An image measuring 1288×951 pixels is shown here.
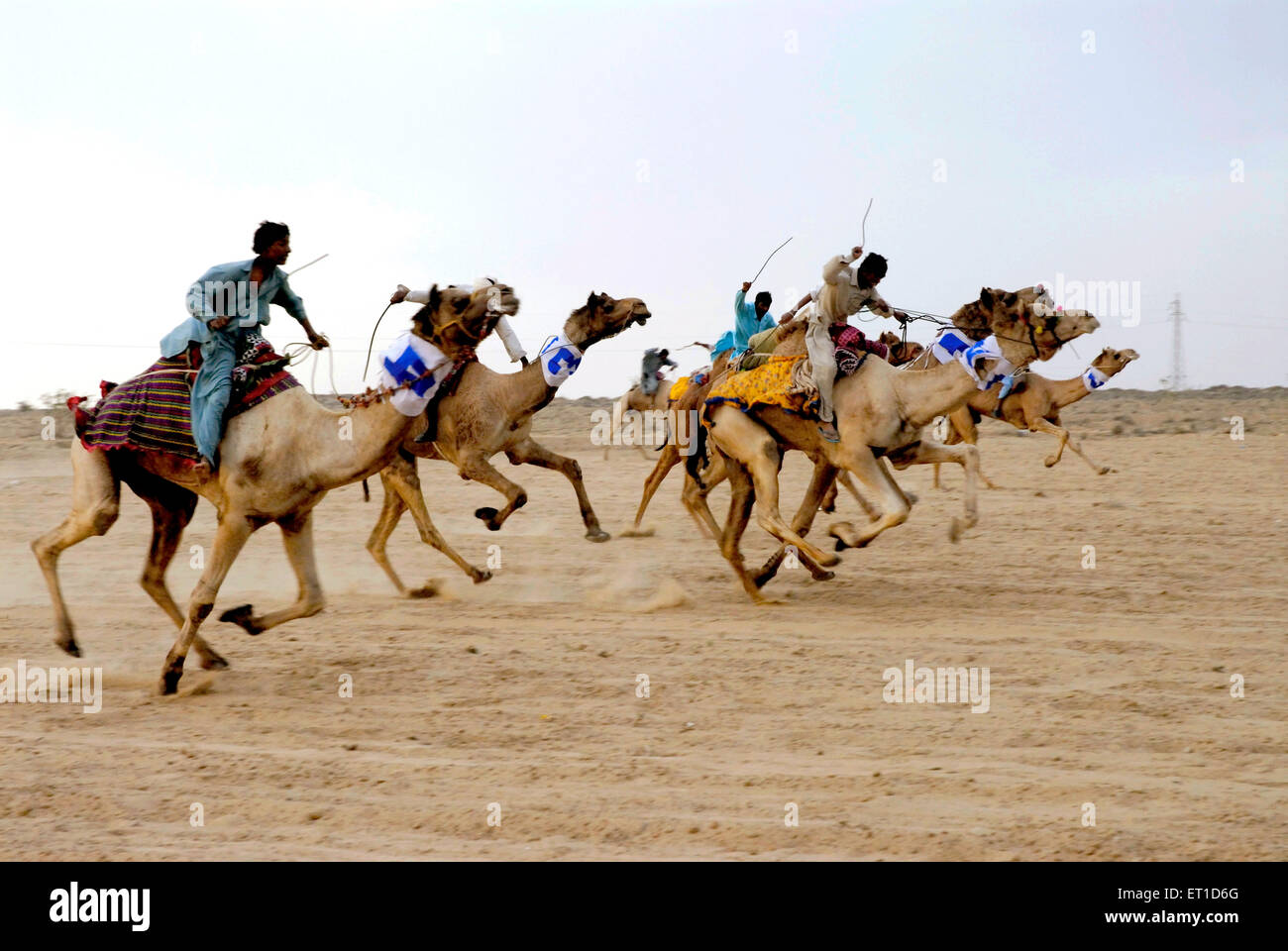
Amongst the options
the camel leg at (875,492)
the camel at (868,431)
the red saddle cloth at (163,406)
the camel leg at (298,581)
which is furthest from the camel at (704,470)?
the red saddle cloth at (163,406)

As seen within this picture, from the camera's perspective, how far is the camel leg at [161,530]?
29.7ft

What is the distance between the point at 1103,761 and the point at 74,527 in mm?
5942

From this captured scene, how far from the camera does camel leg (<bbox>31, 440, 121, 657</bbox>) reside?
28.2 ft

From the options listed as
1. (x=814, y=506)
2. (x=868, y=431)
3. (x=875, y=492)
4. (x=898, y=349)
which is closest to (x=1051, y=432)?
(x=898, y=349)

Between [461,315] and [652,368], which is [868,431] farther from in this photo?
[652,368]

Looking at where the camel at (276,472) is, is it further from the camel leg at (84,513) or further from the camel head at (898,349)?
the camel head at (898,349)

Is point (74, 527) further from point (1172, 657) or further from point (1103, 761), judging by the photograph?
point (1172, 657)

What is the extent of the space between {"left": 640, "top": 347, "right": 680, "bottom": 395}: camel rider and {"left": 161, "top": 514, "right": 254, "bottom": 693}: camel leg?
10.7 m

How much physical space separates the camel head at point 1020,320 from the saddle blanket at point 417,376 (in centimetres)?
481

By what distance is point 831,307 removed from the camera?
10930mm

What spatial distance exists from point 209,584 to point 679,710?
274cm

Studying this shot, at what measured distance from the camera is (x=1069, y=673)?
838cm
